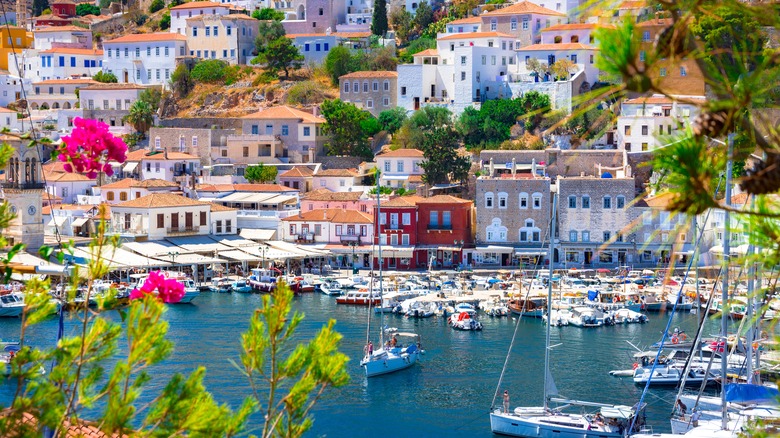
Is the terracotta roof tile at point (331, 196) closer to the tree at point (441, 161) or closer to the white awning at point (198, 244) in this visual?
the tree at point (441, 161)

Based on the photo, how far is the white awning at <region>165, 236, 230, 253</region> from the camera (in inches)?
1912

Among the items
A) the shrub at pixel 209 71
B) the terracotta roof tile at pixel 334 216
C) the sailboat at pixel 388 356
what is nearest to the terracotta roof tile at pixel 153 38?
the shrub at pixel 209 71

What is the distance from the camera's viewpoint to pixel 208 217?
2010 inches

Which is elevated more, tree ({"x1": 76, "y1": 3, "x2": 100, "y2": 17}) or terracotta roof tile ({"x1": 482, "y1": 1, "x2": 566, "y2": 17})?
tree ({"x1": 76, "y1": 3, "x2": 100, "y2": 17})

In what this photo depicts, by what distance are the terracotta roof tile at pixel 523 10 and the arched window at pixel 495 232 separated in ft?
55.2

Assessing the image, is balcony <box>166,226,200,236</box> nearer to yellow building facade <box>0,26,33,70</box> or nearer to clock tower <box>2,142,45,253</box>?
clock tower <box>2,142,45,253</box>

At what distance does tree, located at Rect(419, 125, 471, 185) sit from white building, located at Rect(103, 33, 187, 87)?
74.0ft

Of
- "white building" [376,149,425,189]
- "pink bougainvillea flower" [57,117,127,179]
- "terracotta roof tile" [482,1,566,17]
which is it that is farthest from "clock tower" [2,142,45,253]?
"pink bougainvillea flower" [57,117,127,179]

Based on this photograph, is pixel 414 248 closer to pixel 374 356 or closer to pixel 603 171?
pixel 603 171

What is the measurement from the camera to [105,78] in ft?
231

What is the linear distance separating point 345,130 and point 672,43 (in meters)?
55.2

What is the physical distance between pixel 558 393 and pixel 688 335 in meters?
9.03

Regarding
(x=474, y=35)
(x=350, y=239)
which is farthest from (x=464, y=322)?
(x=474, y=35)

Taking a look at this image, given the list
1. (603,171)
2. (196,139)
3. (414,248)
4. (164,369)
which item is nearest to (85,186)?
(196,139)
